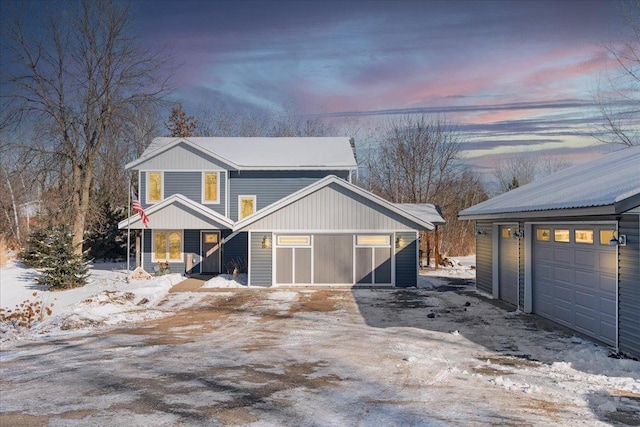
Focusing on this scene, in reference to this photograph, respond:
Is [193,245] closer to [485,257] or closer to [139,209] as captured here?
[139,209]

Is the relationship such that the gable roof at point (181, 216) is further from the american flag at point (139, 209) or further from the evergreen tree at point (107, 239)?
the evergreen tree at point (107, 239)

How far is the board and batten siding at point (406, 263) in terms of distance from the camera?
2002 centimetres

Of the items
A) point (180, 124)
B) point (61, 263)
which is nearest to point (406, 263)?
point (61, 263)

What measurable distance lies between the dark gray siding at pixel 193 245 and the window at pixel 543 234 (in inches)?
611

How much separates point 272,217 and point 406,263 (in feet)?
17.6

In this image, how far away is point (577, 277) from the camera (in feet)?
38.1

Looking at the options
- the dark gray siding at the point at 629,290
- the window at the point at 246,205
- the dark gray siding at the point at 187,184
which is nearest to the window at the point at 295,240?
the window at the point at 246,205

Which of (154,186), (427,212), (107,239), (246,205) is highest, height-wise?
(154,186)

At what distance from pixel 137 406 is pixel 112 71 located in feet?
75.8

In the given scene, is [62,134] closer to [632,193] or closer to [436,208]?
[436,208]

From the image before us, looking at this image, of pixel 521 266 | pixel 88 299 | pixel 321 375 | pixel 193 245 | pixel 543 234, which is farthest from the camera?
pixel 193 245

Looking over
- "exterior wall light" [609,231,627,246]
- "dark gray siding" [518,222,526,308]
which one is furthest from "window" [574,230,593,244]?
"dark gray siding" [518,222,526,308]

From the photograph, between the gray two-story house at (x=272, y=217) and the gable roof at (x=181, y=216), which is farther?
the gable roof at (x=181, y=216)

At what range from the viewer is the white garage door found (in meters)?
10.3
